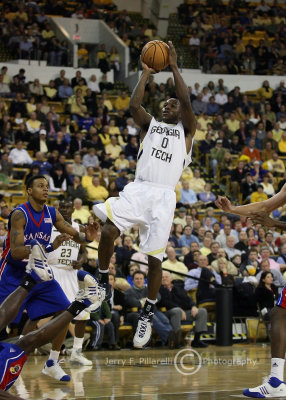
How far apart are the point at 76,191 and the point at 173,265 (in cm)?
340

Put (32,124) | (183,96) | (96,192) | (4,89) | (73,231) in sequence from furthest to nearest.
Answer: (4,89) < (32,124) < (96,192) < (73,231) < (183,96)

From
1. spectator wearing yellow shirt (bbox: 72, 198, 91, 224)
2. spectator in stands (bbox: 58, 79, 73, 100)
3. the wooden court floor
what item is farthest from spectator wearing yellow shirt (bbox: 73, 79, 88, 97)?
the wooden court floor

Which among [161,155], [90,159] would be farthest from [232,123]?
[161,155]

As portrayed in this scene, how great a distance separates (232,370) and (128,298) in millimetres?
3314

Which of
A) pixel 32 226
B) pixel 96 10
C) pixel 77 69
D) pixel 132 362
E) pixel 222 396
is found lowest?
pixel 132 362

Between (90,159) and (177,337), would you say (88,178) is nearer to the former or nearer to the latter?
(90,159)

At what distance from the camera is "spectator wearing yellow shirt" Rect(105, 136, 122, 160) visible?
63.3 ft

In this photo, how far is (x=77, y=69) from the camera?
22859mm

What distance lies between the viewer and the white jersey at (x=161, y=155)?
7.88 metres

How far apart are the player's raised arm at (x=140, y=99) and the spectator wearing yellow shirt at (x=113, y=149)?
11.3 metres

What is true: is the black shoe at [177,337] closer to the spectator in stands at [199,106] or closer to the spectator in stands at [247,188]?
the spectator in stands at [247,188]

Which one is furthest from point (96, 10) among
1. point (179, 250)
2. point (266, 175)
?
point (179, 250)

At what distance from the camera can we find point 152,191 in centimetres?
780

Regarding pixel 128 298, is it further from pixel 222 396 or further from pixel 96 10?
pixel 96 10
